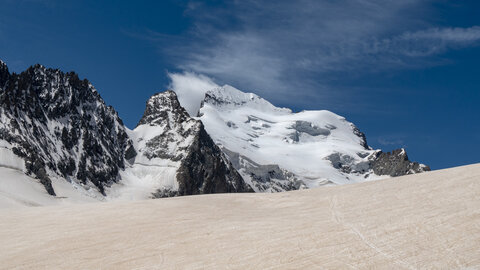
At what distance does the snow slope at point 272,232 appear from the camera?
22.1 meters

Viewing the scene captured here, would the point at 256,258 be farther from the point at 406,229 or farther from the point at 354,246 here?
the point at 406,229

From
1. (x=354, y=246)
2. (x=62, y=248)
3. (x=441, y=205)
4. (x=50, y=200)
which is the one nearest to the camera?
(x=354, y=246)

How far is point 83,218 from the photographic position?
100 ft

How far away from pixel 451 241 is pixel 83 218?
62.2ft

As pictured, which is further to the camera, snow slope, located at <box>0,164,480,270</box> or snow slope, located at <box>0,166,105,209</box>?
snow slope, located at <box>0,166,105,209</box>

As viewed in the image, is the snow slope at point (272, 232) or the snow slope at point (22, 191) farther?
the snow slope at point (22, 191)

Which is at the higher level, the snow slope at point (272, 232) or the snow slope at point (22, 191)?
the snow slope at point (22, 191)

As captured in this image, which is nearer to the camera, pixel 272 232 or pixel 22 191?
pixel 272 232

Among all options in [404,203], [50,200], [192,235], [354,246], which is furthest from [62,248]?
[50,200]

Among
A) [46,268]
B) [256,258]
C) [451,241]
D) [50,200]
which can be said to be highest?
[50,200]

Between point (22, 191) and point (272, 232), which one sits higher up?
point (22, 191)

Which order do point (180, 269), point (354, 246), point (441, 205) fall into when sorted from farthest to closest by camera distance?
1. point (441, 205)
2. point (354, 246)
3. point (180, 269)

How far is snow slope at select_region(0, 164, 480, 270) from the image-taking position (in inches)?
872

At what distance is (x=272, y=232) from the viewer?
2580 cm
